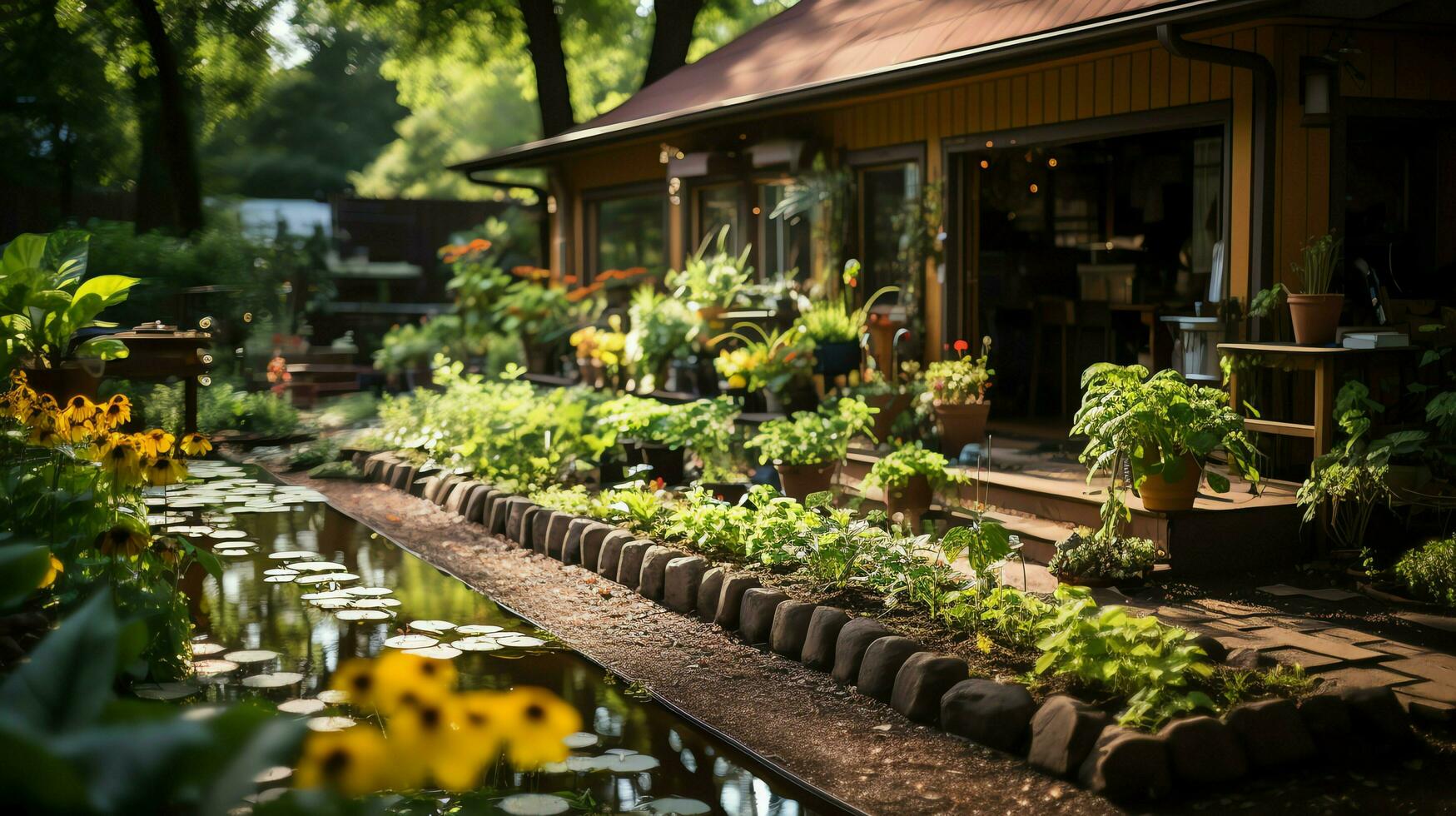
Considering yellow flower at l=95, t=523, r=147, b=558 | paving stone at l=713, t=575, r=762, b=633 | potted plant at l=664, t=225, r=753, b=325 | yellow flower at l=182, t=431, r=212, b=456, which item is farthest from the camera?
potted plant at l=664, t=225, r=753, b=325

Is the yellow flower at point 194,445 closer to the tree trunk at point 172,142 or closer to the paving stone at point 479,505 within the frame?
the paving stone at point 479,505

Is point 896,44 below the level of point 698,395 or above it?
above

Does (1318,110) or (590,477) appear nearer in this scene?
(1318,110)

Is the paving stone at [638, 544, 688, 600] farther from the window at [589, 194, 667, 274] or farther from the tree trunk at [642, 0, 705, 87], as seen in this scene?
the tree trunk at [642, 0, 705, 87]

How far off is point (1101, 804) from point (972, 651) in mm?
1062

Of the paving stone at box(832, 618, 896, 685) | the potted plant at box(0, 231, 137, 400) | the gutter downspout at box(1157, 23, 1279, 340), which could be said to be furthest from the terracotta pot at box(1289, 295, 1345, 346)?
the potted plant at box(0, 231, 137, 400)

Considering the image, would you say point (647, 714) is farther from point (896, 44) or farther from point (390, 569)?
point (896, 44)

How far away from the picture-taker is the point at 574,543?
7.11 m

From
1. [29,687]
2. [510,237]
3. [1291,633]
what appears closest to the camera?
[29,687]

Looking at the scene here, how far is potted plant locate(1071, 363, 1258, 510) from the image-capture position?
6.04m

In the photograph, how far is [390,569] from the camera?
7039mm

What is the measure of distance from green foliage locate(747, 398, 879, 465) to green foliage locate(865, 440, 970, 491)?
606mm

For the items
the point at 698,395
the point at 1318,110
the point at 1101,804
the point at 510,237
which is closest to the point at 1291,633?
the point at 1101,804

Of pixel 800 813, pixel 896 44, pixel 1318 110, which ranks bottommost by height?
pixel 800 813
